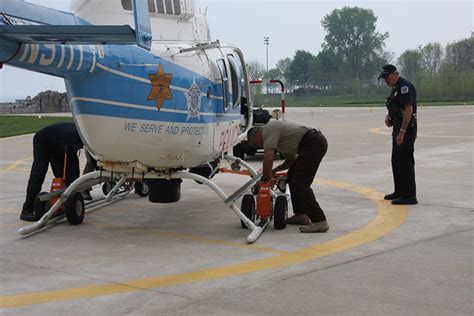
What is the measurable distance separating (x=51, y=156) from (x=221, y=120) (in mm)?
2527

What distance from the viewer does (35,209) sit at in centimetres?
879

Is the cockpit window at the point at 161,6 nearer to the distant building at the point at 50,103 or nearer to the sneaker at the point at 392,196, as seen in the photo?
the sneaker at the point at 392,196

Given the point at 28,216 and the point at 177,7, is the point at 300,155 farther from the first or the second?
the point at 28,216

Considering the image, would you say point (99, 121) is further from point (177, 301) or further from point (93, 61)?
point (177, 301)

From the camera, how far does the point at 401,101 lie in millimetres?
9875

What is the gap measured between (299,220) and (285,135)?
3.76 ft

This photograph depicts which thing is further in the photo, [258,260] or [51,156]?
[51,156]

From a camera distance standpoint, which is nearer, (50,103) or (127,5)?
(127,5)

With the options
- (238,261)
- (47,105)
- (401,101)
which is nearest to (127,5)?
(238,261)

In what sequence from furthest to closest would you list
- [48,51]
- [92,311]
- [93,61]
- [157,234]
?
[157,234] < [93,61] < [48,51] < [92,311]

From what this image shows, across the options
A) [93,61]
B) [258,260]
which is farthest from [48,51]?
[258,260]

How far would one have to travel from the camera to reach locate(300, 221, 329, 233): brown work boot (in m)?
7.88

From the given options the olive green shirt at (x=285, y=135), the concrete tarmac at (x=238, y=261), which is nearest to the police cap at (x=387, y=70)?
the concrete tarmac at (x=238, y=261)

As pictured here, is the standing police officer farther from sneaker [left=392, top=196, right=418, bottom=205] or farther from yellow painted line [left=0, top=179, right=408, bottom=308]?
yellow painted line [left=0, top=179, right=408, bottom=308]
